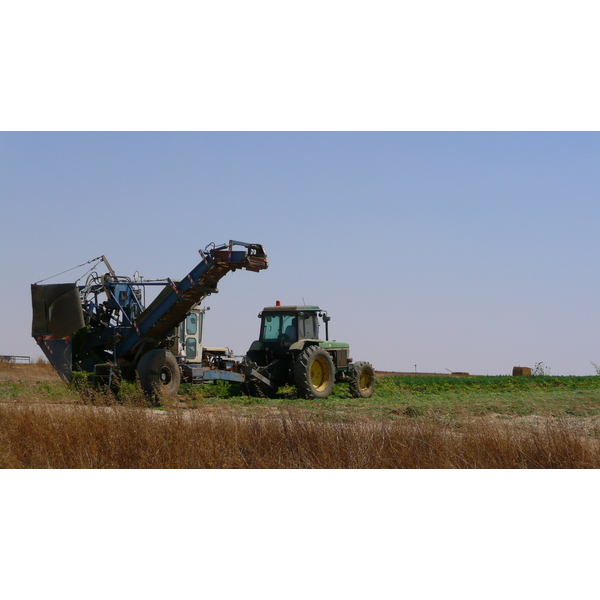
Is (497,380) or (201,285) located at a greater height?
(201,285)

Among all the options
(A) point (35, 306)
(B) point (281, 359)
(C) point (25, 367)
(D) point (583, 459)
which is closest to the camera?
(D) point (583, 459)

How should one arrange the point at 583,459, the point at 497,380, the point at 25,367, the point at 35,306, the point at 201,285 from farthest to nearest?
the point at 25,367 < the point at 497,380 < the point at 35,306 < the point at 201,285 < the point at 583,459

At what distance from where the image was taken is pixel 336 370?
60.4 feet

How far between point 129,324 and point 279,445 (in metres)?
9.38

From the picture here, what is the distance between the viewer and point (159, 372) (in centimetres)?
1575

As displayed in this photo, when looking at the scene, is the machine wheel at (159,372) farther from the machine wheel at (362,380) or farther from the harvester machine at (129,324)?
the machine wheel at (362,380)

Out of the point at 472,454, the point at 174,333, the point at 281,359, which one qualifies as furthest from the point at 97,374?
the point at 472,454

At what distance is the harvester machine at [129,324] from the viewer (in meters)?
15.5

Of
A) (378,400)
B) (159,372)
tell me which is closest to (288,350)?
(378,400)

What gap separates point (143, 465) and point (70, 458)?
89cm

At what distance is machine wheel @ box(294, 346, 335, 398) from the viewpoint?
16.6 m

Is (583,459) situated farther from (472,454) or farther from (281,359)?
(281,359)

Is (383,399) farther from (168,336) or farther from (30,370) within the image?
(30,370)

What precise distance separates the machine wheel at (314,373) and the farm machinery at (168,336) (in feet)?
0.08
